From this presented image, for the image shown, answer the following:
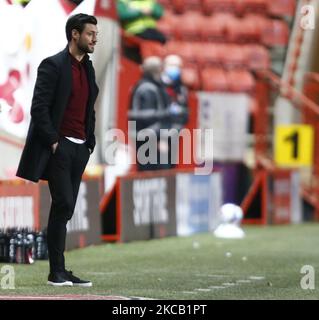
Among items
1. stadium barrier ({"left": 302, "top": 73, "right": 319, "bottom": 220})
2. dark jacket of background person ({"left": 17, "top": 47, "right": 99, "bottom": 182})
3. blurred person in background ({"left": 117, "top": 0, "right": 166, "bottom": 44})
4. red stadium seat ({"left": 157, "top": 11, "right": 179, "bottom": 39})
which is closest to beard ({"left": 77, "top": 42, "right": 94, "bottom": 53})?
dark jacket of background person ({"left": 17, "top": 47, "right": 99, "bottom": 182})

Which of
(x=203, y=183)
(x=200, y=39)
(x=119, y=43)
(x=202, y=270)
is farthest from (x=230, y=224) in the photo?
(x=200, y=39)

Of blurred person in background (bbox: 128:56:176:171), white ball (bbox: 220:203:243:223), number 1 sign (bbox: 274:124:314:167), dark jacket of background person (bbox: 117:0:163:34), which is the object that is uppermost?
dark jacket of background person (bbox: 117:0:163:34)

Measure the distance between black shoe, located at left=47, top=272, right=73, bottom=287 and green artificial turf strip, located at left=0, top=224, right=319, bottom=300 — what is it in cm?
12

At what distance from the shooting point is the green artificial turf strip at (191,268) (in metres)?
9.44

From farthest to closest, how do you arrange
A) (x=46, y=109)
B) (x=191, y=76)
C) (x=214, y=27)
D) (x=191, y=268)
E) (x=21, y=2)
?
(x=214, y=27)
(x=191, y=76)
(x=21, y=2)
(x=191, y=268)
(x=46, y=109)

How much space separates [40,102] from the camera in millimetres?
9352

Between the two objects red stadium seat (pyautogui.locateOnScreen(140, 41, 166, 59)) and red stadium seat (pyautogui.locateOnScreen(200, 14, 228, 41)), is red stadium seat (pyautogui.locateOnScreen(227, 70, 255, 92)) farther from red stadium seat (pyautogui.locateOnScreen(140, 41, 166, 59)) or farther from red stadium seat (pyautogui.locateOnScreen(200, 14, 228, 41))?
red stadium seat (pyautogui.locateOnScreen(140, 41, 166, 59))

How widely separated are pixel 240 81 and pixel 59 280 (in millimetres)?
14377

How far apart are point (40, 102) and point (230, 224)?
7.17m

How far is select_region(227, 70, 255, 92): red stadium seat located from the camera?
23156 millimetres

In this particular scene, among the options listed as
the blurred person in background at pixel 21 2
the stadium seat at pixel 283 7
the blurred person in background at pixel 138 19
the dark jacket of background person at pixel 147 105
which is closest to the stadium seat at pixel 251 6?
the stadium seat at pixel 283 7

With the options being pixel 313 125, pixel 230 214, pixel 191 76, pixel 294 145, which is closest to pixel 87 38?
pixel 230 214

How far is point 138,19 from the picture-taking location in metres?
20.2

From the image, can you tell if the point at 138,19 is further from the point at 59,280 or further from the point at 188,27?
the point at 59,280
